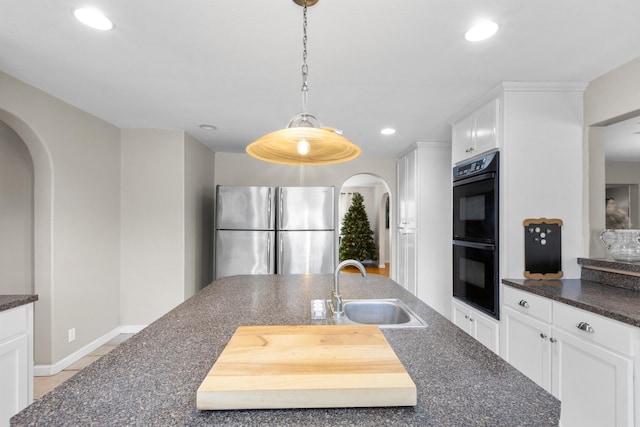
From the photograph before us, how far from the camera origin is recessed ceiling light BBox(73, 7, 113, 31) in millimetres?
1493

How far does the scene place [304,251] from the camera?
3867 mm

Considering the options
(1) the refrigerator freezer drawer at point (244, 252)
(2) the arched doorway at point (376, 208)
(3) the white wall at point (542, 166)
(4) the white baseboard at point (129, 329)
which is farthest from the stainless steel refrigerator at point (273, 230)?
(2) the arched doorway at point (376, 208)

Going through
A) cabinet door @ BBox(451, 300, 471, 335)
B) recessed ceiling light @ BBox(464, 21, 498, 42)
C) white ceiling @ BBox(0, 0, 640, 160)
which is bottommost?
cabinet door @ BBox(451, 300, 471, 335)

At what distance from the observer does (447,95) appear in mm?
2477

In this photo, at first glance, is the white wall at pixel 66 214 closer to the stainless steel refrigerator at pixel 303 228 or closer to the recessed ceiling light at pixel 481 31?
the stainless steel refrigerator at pixel 303 228

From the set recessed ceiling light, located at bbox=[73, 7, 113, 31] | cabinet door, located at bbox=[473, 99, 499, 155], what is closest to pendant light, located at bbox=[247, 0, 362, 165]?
recessed ceiling light, located at bbox=[73, 7, 113, 31]

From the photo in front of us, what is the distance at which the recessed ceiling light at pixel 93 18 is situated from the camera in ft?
4.90

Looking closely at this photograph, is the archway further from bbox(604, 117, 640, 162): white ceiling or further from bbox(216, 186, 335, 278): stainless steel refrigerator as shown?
bbox(604, 117, 640, 162): white ceiling

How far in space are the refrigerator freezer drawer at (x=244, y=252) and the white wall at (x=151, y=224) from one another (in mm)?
434

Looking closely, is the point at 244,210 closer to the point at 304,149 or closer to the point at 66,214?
the point at 66,214

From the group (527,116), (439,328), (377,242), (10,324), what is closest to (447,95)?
(527,116)

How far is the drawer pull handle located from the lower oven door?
2.24 feet

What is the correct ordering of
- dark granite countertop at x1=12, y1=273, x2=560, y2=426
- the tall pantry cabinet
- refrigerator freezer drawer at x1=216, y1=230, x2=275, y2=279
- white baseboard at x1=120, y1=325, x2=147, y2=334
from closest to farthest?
dark granite countertop at x1=12, y1=273, x2=560, y2=426 → white baseboard at x1=120, y1=325, x2=147, y2=334 → refrigerator freezer drawer at x1=216, y1=230, x2=275, y2=279 → the tall pantry cabinet

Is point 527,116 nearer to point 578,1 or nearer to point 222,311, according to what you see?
point 578,1
